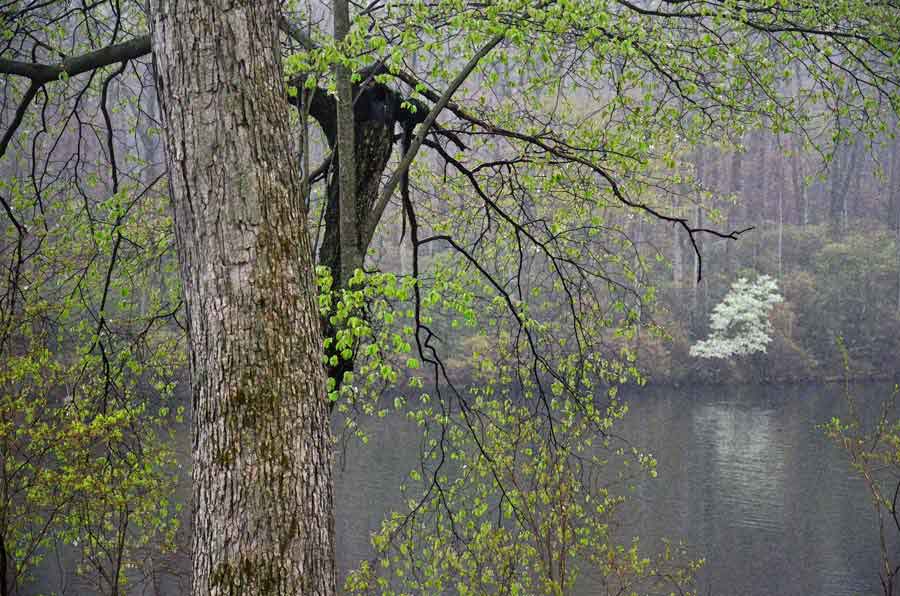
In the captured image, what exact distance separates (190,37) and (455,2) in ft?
6.83

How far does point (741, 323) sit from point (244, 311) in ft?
103

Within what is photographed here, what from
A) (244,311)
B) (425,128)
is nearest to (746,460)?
(425,128)

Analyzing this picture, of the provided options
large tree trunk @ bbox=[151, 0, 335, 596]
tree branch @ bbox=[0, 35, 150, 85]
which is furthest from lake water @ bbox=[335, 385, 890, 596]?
large tree trunk @ bbox=[151, 0, 335, 596]

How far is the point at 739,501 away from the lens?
1461 cm

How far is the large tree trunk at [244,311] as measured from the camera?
7.38 feet

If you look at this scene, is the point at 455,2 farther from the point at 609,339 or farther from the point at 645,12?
the point at 609,339

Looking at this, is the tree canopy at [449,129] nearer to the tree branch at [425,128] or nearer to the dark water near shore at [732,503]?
the tree branch at [425,128]

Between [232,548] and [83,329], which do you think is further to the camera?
[83,329]

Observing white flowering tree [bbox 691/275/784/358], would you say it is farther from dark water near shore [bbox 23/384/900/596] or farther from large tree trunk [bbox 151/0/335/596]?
large tree trunk [bbox 151/0/335/596]

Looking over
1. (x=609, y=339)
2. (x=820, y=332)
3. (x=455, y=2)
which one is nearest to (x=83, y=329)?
(x=455, y=2)

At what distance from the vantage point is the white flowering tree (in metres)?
30.1

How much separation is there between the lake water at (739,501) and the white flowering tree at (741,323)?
7.13 metres

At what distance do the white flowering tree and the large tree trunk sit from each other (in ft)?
96.1

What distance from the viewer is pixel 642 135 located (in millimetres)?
5434
